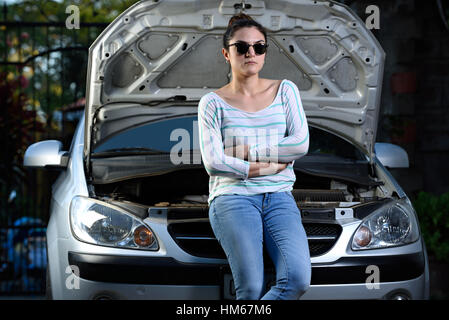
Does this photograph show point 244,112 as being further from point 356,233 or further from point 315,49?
point 315,49

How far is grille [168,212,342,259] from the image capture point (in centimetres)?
341

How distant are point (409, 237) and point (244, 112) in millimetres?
1133

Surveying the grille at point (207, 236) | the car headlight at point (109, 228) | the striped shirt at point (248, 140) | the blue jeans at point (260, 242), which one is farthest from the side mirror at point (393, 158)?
the car headlight at point (109, 228)

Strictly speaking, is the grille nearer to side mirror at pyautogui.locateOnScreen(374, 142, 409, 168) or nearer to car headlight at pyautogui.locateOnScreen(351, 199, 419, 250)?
car headlight at pyautogui.locateOnScreen(351, 199, 419, 250)

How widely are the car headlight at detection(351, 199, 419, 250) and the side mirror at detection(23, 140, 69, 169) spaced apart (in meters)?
1.91

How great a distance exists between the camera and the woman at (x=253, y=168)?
3070 mm

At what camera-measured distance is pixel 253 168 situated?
326cm

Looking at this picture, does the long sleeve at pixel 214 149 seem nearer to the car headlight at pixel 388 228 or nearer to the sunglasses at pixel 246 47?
the sunglasses at pixel 246 47

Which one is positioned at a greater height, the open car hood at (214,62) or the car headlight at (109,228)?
the open car hood at (214,62)

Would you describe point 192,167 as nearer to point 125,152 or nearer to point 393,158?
point 125,152

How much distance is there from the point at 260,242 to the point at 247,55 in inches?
36.3

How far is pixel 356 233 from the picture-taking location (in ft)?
11.4
